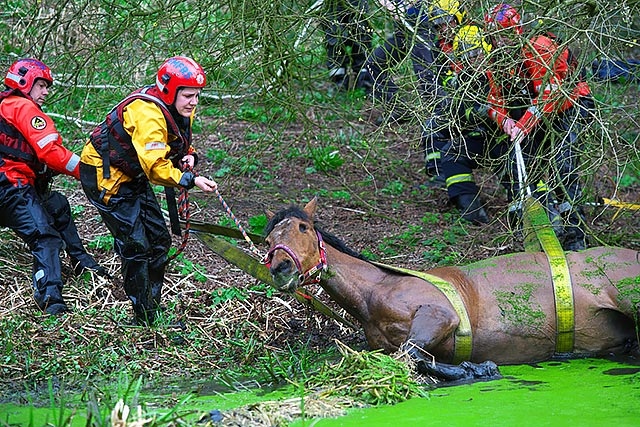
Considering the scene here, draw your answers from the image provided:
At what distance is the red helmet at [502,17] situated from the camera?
6.27m

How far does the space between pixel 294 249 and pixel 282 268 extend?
157mm

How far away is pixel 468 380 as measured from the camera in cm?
559

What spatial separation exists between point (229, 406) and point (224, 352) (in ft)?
4.90

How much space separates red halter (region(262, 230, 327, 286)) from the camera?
580 cm

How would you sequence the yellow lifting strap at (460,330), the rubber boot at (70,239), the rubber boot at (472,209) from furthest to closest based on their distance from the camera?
the rubber boot at (472,209), the rubber boot at (70,239), the yellow lifting strap at (460,330)

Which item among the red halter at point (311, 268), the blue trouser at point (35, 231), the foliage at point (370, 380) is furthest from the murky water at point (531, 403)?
the blue trouser at point (35, 231)

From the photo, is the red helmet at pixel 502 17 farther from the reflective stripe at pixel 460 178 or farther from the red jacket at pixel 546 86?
the reflective stripe at pixel 460 178

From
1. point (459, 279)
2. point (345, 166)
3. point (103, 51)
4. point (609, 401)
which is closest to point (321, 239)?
point (459, 279)

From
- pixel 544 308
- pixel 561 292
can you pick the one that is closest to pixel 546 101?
pixel 561 292

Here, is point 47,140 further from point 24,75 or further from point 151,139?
point 151,139

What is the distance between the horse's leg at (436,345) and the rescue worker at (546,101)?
1.21m

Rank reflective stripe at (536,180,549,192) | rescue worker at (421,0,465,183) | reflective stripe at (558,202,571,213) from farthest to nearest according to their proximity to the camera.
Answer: reflective stripe at (558,202,571,213), reflective stripe at (536,180,549,192), rescue worker at (421,0,465,183)

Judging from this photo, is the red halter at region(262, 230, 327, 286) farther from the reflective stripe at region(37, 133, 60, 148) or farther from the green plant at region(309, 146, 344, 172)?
the green plant at region(309, 146, 344, 172)

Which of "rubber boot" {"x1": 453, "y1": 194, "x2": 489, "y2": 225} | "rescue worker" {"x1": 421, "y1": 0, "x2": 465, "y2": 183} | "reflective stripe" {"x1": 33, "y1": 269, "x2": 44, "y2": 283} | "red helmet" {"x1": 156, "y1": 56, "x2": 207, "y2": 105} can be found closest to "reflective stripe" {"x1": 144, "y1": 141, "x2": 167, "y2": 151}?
"red helmet" {"x1": 156, "y1": 56, "x2": 207, "y2": 105}
